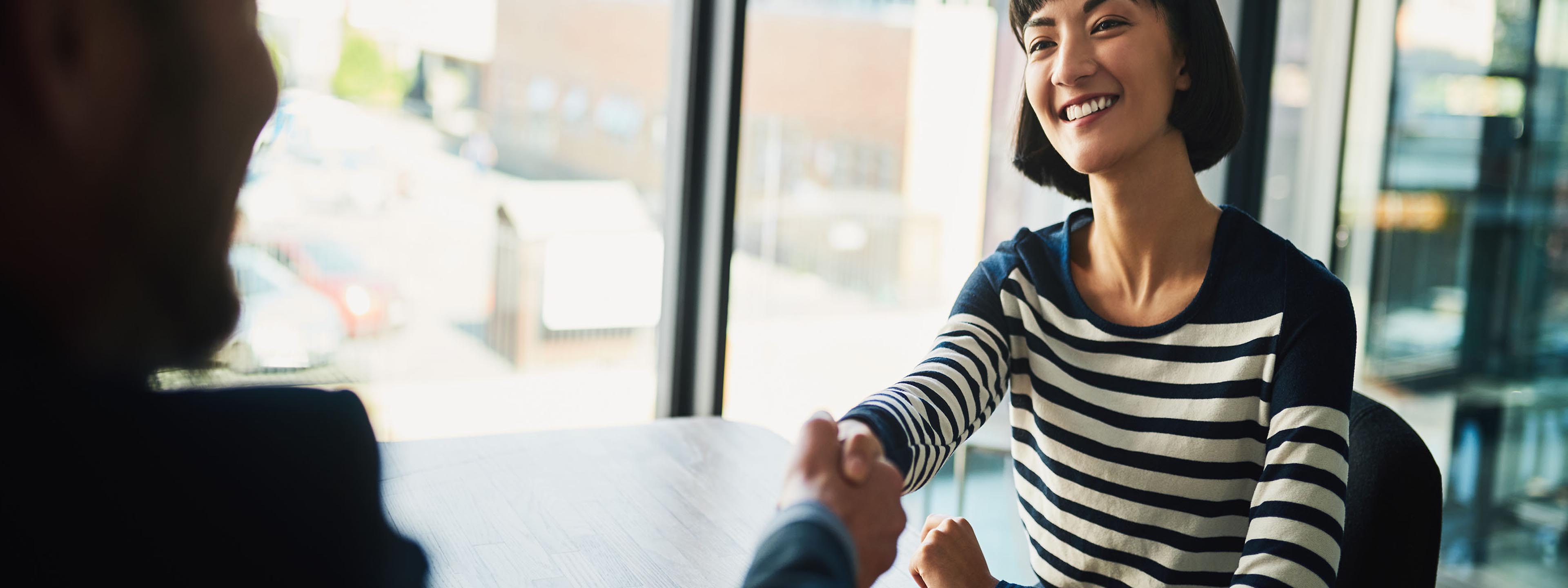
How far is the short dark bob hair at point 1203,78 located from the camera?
42.4 inches

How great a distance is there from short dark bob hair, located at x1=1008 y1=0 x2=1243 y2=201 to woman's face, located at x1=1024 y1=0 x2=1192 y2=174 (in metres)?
0.01

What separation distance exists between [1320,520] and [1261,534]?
5 cm

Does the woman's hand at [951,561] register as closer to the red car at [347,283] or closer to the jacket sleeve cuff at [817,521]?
the jacket sleeve cuff at [817,521]

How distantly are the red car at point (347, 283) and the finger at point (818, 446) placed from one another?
167 cm

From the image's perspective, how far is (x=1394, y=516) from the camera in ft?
3.16

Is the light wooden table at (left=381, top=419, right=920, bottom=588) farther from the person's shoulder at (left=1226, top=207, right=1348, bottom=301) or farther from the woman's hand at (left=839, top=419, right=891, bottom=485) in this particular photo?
the person's shoulder at (left=1226, top=207, right=1348, bottom=301)

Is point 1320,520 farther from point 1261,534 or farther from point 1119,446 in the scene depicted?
point 1119,446

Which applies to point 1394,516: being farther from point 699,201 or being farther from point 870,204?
point 870,204

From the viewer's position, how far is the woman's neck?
3.55 ft

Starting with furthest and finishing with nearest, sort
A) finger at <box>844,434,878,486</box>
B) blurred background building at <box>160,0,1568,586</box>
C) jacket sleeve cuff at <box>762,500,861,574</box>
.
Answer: blurred background building at <box>160,0,1568,586</box> < finger at <box>844,434,878,486</box> < jacket sleeve cuff at <box>762,500,861,574</box>

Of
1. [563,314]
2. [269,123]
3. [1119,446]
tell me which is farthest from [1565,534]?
[269,123]

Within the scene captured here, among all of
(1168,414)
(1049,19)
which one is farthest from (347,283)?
(1168,414)

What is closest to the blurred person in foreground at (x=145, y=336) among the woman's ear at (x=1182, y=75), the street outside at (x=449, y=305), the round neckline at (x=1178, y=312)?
the round neckline at (x=1178, y=312)

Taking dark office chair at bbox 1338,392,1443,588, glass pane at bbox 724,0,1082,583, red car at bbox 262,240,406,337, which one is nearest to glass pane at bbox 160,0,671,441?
red car at bbox 262,240,406,337
